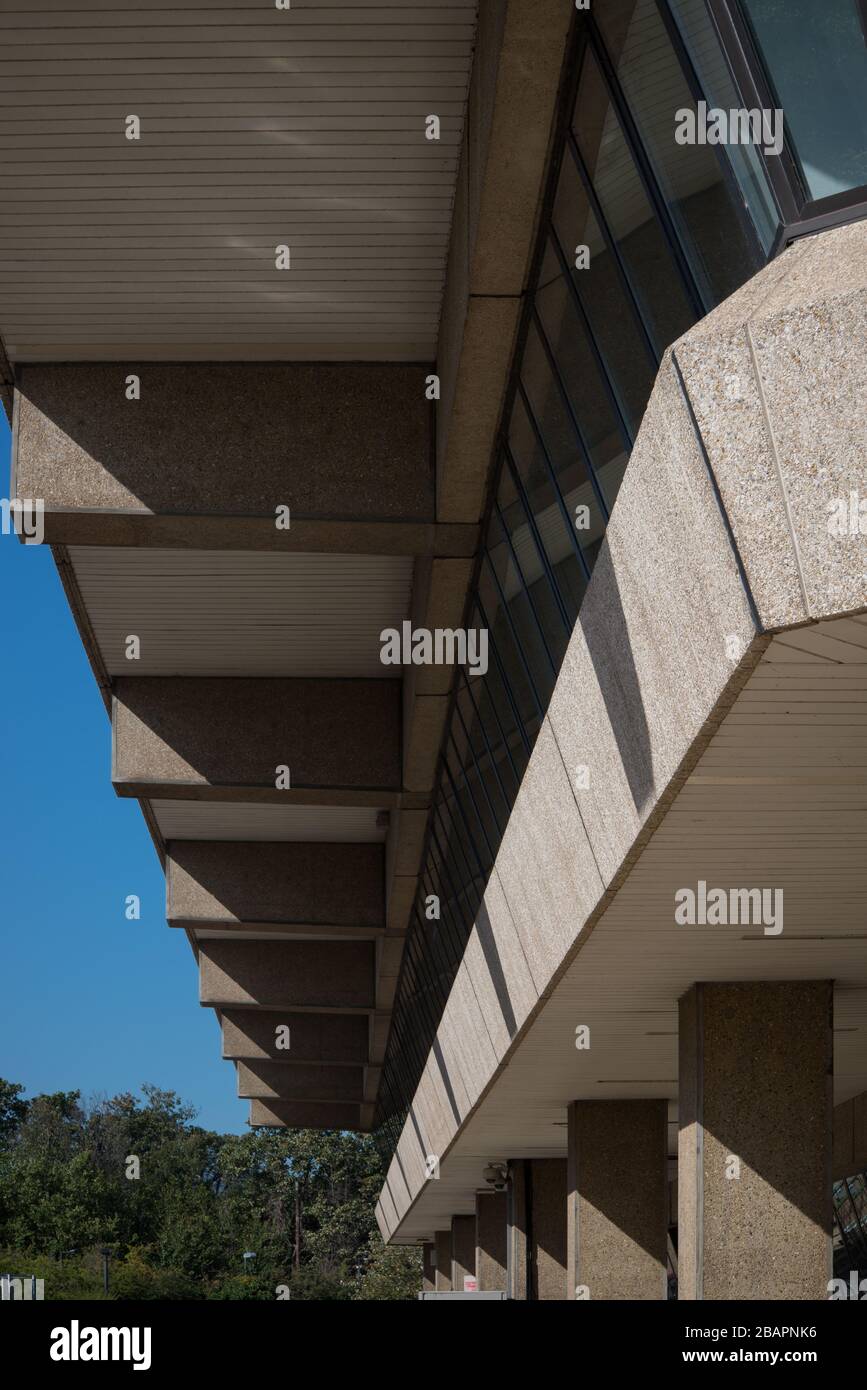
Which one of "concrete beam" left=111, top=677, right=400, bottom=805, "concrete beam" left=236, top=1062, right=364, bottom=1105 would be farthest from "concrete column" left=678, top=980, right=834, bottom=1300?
"concrete beam" left=236, top=1062, right=364, bottom=1105

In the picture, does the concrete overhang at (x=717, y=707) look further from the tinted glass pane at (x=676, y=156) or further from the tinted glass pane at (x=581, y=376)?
the tinted glass pane at (x=581, y=376)

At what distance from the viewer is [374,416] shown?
12.7 meters

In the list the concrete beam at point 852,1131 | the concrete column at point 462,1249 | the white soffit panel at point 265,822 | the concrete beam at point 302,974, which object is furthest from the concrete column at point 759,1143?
the concrete column at point 462,1249

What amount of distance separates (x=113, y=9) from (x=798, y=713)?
5.40 m

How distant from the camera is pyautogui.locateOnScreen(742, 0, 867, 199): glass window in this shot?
5.79 metres

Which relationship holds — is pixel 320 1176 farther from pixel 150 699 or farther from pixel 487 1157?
pixel 150 699

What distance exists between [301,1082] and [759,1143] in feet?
116

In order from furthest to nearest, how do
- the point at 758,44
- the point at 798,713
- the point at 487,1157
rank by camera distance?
the point at 487,1157 < the point at 798,713 < the point at 758,44

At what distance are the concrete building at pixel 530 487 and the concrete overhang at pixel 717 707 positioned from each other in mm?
26

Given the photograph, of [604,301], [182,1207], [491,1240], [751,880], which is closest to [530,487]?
[604,301]

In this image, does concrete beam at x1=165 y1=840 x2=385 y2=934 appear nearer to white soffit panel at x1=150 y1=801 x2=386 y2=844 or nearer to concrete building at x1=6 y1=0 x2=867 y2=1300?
white soffit panel at x1=150 y1=801 x2=386 y2=844

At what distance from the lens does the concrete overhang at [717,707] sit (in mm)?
5680

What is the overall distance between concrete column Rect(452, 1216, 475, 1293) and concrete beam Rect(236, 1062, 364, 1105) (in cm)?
526
